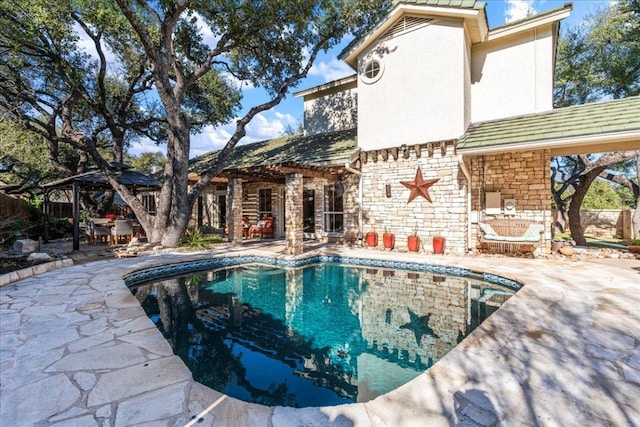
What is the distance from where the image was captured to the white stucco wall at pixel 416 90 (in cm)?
850

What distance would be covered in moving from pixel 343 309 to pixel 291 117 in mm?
→ 27587

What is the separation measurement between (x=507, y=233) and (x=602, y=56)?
1099cm

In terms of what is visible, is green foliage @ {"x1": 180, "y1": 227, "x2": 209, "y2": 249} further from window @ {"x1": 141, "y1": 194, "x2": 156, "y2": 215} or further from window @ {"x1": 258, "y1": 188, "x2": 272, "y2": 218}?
window @ {"x1": 141, "y1": 194, "x2": 156, "y2": 215}

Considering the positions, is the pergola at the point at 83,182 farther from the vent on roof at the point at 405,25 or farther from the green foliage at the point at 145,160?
the green foliage at the point at 145,160

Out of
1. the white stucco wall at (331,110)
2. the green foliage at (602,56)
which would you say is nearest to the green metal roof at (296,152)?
the white stucco wall at (331,110)

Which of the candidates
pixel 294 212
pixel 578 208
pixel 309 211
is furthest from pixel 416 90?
pixel 578 208

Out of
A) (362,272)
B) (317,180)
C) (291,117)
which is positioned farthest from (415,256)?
(291,117)

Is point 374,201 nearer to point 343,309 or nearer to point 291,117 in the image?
point 343,309

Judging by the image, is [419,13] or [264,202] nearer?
[419,13]

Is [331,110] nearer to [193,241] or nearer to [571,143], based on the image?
[193,241]

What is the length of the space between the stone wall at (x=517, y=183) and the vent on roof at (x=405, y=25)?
4.36m

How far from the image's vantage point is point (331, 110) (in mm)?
12969

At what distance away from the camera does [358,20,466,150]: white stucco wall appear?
8.50 m

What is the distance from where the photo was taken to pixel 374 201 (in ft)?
33.3
